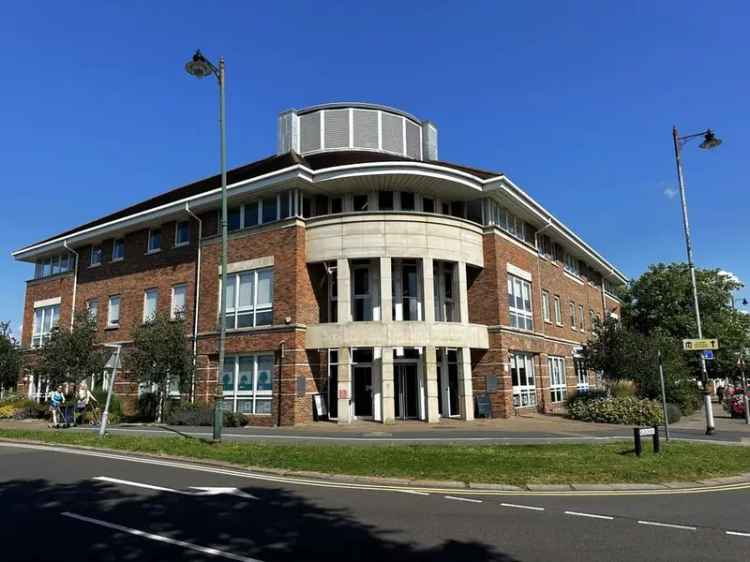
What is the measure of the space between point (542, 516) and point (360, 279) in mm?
17436

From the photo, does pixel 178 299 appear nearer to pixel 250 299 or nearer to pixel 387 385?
pixel 250 299

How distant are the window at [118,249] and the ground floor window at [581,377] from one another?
27.4 metres

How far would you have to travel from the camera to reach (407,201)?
80.2 feet

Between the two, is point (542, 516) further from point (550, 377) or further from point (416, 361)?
point (550, 377)

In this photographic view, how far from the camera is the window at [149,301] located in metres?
28.4

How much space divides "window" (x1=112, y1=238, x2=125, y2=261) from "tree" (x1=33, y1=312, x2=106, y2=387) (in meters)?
8.10

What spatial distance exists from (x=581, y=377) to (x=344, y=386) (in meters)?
21.1

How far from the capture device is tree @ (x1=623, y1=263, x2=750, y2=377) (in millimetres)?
44750

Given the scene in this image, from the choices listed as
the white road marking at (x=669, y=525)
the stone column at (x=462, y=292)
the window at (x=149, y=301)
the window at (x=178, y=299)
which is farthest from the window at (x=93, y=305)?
the white road marking at (x=669, y=525)

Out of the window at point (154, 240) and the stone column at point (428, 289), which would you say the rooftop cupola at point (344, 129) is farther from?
the stone column at point (428, 289)

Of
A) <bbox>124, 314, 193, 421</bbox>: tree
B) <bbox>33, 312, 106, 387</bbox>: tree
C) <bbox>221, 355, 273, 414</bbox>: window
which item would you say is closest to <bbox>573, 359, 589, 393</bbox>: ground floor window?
<bbox>221, 355, 273, 414</bbox>: window

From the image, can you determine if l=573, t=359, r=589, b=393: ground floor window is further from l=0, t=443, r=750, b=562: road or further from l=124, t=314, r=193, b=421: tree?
l=0, t=443, r=750, b=562: road

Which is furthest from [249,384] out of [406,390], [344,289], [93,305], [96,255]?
[96,255]

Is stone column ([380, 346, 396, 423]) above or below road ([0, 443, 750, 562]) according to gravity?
above
